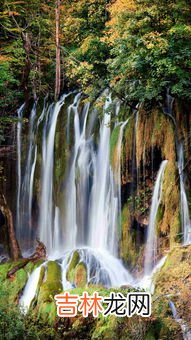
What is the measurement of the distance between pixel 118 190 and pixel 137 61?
11.0 feet

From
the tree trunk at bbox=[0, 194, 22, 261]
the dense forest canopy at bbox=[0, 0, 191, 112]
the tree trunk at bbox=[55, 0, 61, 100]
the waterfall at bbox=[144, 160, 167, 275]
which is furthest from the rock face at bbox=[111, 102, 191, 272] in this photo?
the tree trunk at bbox=[55, 0, 61, 100]

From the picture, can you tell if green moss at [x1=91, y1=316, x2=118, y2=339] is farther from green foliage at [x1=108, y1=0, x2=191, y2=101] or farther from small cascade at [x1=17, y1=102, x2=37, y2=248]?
small cascade at [x1=17, y1=102, x2=37, y2=248]

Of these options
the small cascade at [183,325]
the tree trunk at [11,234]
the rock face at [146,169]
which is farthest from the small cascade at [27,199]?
the small cascade at [183,325]

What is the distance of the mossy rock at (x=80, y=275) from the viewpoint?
28.6 feet

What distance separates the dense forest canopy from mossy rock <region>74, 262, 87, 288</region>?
4180 millimetres

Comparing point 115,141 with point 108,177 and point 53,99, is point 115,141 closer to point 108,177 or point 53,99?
point 108,177

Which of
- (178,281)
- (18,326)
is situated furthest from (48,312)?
(178,281)

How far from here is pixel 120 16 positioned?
9.87 m

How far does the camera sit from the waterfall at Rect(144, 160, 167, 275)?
9.38 m

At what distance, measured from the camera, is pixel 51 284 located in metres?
8.49

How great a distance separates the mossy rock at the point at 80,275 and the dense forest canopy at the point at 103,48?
4.18 metres

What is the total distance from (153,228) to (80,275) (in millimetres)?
2086

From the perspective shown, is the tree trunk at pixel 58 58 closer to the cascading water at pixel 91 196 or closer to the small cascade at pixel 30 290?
the cascading water at pixel 91 196

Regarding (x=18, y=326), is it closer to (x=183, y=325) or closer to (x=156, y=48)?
→ (x=183, y=325)
